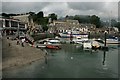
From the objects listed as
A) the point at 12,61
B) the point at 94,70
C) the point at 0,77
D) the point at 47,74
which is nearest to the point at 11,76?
the point at 0,77

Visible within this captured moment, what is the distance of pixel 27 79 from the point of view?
34.6 m

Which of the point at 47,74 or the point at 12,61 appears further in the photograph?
the point at 12,61

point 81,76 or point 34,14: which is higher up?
point 34,14

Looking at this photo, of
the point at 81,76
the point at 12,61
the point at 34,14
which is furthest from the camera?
the point at 34,14

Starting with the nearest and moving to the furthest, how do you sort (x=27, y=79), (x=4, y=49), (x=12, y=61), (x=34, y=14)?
(x=27, y=79) → (x=12, y=61) → (x=4, y=49) → (x=34, y=14)

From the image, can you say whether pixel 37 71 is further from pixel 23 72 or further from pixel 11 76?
pixel 11 76

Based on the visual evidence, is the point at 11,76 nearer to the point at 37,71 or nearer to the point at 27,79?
the point at 27,79

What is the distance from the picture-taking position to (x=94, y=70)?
42531 millimetres

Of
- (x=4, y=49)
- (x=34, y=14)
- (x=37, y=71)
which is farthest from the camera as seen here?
(x=34, y=14)

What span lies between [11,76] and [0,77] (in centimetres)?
156

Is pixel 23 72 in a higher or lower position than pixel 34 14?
lower

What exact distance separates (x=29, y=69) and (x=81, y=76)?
8204 millimetres

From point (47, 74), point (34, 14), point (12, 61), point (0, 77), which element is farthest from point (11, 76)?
point (34, 14)

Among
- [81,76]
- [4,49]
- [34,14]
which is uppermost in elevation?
[34,14]
